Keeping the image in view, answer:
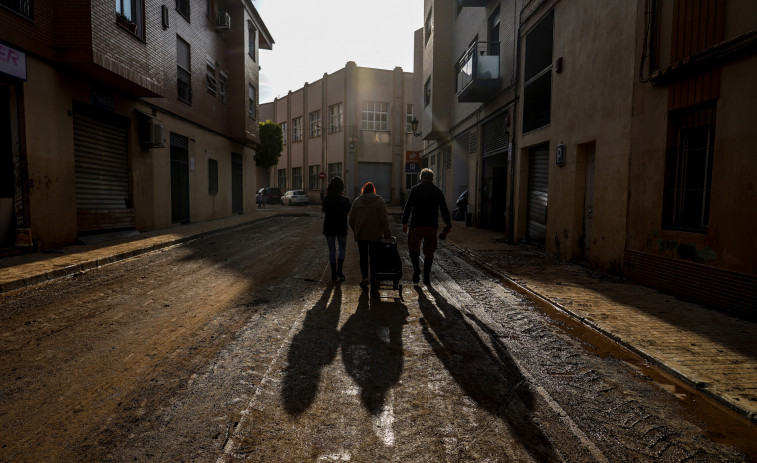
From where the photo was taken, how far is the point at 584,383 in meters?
3.52

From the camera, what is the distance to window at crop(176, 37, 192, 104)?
16391mm

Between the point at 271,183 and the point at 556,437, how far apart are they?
2081 inches

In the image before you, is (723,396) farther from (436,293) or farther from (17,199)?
(17,199)

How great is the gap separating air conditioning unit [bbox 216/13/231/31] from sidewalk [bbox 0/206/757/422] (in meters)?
13.3

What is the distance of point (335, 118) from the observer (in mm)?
41062

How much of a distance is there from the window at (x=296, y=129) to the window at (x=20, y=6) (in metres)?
37.2

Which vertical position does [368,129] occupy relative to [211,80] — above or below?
above

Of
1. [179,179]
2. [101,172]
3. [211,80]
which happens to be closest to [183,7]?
[211,80]

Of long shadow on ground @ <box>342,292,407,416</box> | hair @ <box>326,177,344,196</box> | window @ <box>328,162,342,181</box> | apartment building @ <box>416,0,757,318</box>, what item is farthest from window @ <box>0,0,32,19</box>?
window @ <box>328,162,342,181</box>

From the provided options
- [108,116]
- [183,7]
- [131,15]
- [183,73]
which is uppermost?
Answer: [183,7]

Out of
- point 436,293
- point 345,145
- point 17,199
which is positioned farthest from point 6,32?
point 345,145

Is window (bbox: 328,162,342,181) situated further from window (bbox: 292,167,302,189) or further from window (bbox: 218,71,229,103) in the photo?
window (bbox: 218,71,229,103)

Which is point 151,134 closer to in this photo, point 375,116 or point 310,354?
point 310,354

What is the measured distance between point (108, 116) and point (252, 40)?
14.7 metres
